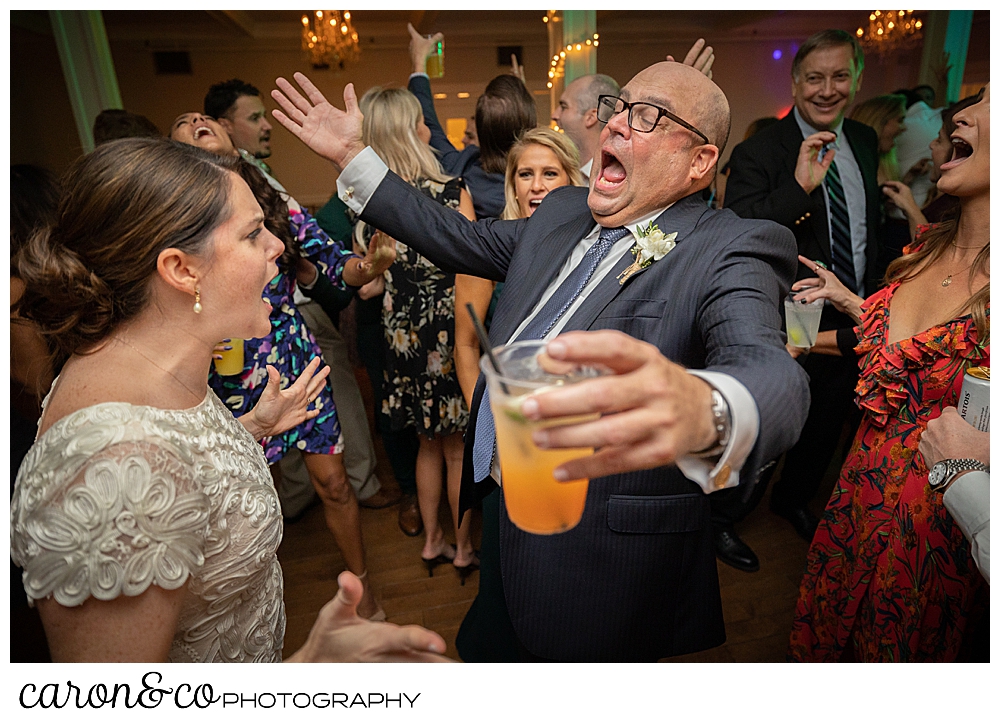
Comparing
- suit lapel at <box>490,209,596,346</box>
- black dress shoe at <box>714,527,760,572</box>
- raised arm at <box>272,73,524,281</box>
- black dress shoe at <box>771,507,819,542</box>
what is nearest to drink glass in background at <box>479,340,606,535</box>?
suit lapel at <box>490,209,596,346</box>

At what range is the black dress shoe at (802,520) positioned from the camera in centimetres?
284

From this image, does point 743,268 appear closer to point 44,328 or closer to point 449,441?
point 44,328

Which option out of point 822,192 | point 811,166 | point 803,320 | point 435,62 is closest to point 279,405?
point 803,320

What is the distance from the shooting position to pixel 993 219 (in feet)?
3.66

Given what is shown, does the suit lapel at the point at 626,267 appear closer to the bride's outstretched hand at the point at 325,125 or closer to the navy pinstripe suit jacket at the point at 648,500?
the navy pinstripe suit jacket at the point at 648,500

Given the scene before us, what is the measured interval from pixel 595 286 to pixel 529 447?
706 mm

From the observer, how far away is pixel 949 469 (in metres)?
1.24

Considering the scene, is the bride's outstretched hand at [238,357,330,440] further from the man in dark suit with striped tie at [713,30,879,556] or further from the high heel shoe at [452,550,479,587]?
the man in dark suit with striped tie at [713,30,879,556]

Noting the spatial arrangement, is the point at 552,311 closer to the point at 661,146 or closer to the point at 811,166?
the point at 661,146

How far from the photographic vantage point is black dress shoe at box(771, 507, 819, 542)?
2844 mm

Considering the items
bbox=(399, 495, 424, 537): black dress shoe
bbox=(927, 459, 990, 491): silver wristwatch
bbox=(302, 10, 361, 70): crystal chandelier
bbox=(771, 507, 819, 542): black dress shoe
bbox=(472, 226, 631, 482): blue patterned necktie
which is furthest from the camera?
bbox=(302, 10, 361, 70): crystal chandelier

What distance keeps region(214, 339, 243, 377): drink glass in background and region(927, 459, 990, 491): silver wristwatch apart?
1.91m

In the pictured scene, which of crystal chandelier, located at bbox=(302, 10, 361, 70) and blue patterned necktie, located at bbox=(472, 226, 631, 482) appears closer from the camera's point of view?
blue patterned necktie, located at bbox=(472, 226, 631, 482)

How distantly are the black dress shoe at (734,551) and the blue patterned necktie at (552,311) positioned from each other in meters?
1.65
